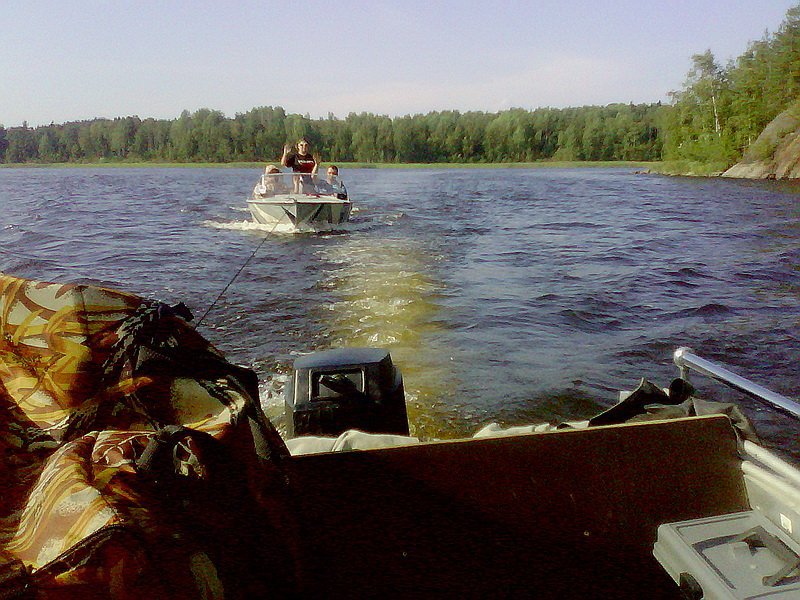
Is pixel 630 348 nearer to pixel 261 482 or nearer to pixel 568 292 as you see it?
pixel 568 292

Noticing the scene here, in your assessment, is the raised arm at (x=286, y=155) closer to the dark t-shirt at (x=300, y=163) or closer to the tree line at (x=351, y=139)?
the dark t-shirt at (x=300, y=163)

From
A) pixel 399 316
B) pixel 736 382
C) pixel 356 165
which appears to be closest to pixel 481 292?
pixel 399 316

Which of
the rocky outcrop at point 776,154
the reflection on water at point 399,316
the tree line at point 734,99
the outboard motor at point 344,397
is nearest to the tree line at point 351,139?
the tree line at point 734,99

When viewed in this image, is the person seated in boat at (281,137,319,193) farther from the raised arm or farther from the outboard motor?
the outboard motor

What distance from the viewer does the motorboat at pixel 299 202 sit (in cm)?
1669

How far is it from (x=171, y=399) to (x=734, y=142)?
188 feet

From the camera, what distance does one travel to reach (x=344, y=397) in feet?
9.29

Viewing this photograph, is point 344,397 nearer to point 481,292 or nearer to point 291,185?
point 481,292

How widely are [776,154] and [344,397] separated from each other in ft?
156

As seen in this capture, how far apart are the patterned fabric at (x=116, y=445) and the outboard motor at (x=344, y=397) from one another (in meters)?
1.32

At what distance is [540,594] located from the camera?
1950 millimetres

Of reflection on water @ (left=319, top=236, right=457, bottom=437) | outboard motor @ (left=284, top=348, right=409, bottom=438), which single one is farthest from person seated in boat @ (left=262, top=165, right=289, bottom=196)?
outboard motor @ (left=284, top=348, right=409, bottom=438)

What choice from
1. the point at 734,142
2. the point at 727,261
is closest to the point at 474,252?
the point at 727,261

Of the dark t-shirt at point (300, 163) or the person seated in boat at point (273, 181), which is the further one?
the person seated in boat at point (273, 181)
